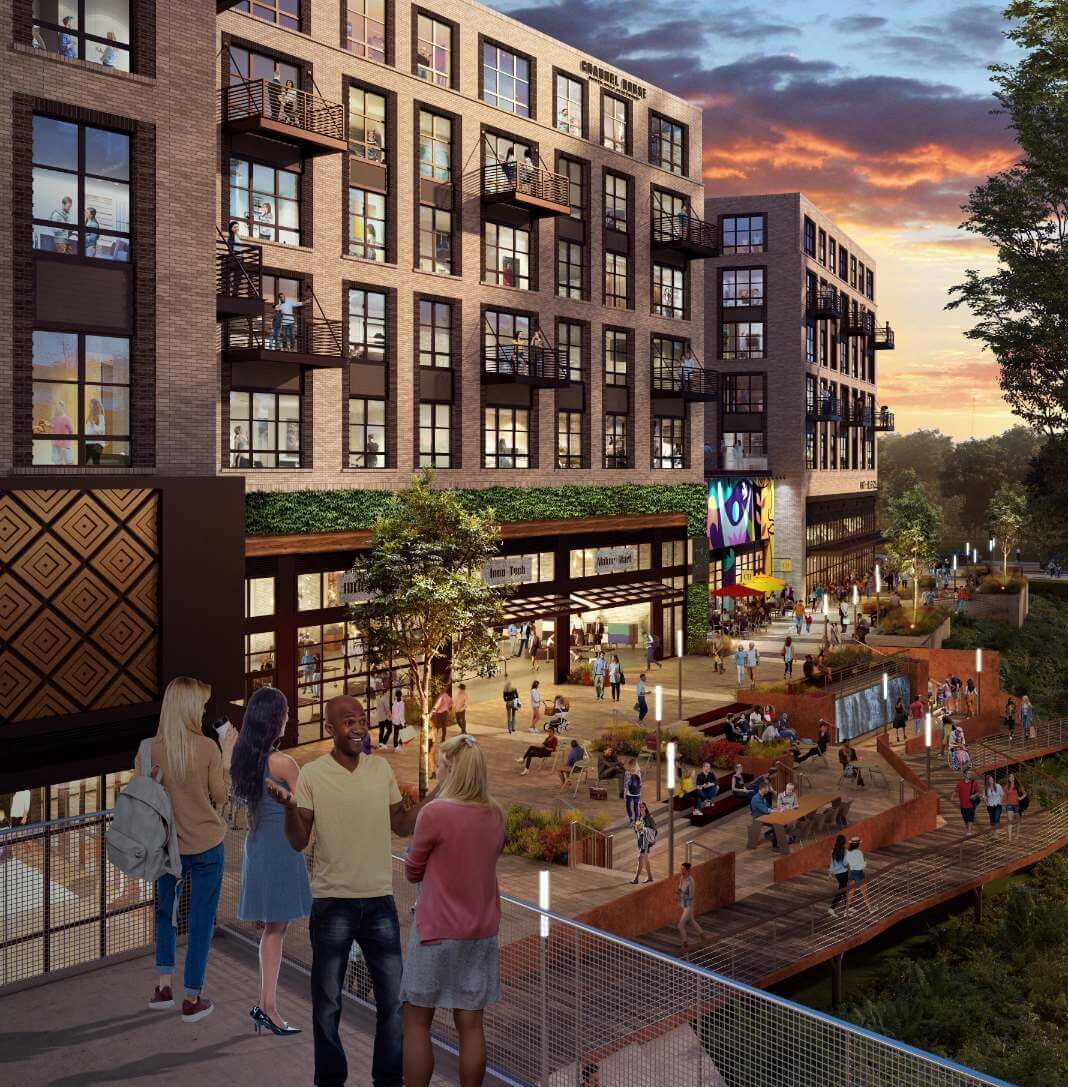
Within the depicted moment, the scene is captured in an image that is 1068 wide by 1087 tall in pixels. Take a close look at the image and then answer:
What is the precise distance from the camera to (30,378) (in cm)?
1964

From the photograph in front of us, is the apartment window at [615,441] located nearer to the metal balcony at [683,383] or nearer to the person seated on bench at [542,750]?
the metal balcony at [683,383]

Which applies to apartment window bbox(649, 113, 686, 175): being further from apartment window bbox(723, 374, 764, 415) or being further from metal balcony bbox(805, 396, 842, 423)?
metal balcony bbox(805, 396, 842, 423)

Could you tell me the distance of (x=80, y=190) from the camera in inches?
798

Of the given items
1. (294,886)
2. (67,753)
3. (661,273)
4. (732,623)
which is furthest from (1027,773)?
(294,886)

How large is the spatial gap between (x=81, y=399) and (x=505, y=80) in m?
23.1

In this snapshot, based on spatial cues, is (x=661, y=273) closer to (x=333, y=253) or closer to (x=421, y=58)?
(x=421, y=58)

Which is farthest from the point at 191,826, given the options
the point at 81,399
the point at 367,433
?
the point at 367,433

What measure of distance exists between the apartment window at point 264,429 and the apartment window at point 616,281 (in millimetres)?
16556

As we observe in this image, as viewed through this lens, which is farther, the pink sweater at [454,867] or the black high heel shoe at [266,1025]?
the black high heel shoe at [266,1025]

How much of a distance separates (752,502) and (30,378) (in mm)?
44368

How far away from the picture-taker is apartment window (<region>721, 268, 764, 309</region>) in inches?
2534

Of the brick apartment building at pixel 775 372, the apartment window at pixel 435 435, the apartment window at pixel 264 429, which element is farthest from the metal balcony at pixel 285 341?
the brick apartment building at pixel 775 372

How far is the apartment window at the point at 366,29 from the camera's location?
3191cm

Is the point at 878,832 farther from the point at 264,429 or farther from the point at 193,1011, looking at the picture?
the point at 193,1011
